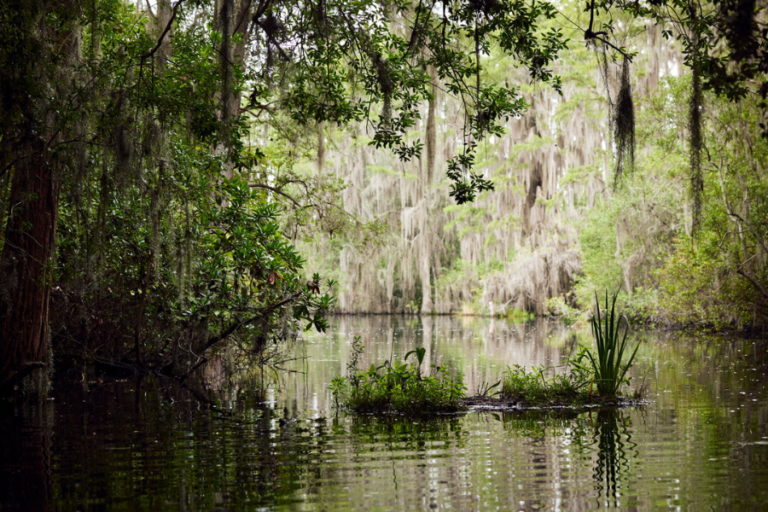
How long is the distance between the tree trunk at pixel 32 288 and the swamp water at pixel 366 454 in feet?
1.86

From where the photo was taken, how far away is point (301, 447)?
5918mm

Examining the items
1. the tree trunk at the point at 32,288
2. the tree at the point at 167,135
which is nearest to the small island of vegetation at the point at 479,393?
the tree at the point at 167,135

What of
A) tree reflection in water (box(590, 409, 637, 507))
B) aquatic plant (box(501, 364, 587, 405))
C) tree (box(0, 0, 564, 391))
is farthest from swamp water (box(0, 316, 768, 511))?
tree (box(0, 0, 564, 391))

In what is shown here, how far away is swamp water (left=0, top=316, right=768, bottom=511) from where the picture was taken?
432 cm

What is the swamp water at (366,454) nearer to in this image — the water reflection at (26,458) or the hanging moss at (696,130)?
the water reflection at (26,458)

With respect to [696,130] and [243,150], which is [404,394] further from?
[243,150]

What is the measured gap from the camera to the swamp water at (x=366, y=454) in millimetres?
4316

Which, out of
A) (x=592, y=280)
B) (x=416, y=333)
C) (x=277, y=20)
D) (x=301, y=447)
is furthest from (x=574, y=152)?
(x=301, y=447)

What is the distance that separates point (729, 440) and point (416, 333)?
53.7ft

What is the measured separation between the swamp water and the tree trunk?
0.57 m

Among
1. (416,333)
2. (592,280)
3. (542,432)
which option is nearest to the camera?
(542,432)

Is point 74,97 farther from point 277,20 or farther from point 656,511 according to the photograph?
point 656,511

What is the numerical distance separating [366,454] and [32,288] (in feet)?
14.6

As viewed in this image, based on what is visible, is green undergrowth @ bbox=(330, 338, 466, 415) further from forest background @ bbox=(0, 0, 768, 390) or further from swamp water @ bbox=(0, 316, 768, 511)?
forest background @ bbox=(0, 0, 768, 390)
